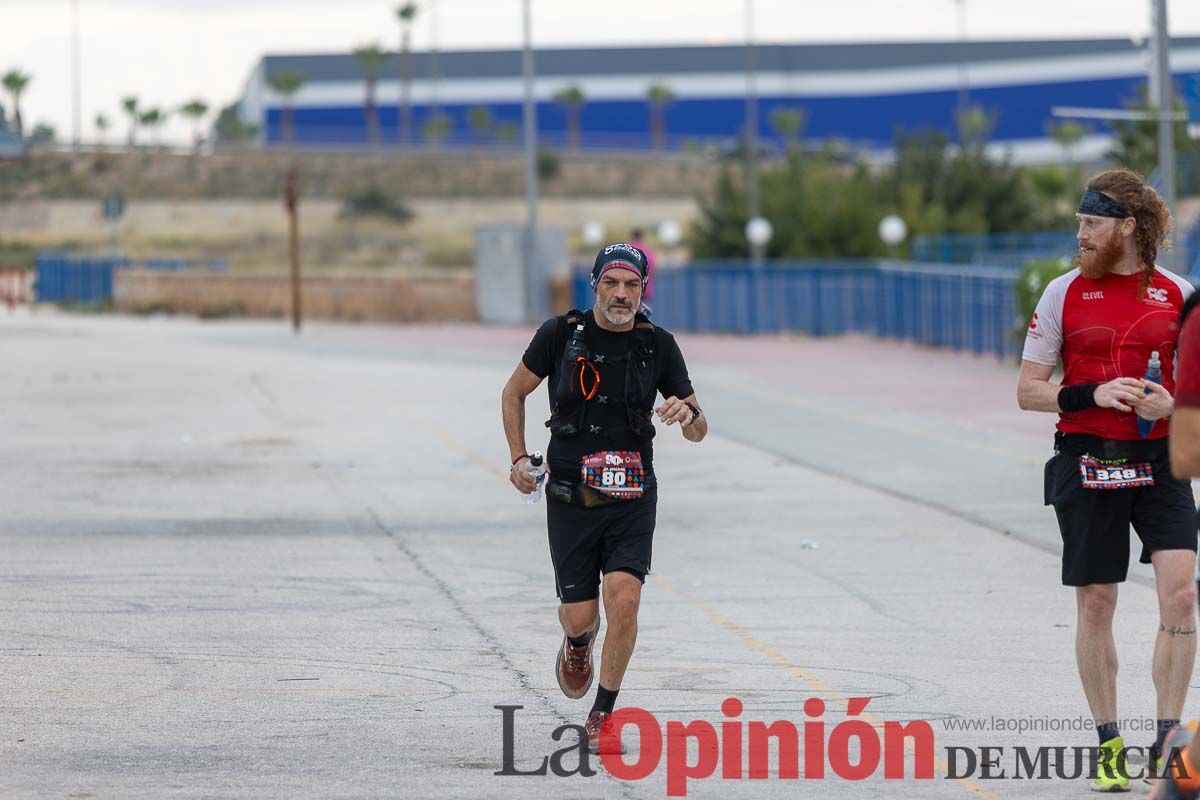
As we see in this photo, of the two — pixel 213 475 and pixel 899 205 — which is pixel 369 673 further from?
pixel 899 205

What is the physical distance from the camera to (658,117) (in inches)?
4668

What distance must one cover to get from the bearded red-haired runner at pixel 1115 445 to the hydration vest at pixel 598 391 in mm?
1327

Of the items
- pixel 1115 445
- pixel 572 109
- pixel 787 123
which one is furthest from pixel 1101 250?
pixel 572 109

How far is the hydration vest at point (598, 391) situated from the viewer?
7133mm

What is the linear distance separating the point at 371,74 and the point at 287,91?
18.9ft

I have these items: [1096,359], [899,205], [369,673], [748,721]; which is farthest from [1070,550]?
[899,205]

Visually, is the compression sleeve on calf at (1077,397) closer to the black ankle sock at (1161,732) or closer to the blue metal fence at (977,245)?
the black ankle sock at (1161,732)

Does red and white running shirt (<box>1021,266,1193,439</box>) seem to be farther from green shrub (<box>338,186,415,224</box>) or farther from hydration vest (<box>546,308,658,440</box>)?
green shrub (<box>338,186,415,224</box>)

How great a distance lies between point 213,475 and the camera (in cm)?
1650

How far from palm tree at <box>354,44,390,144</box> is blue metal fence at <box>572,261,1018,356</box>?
76.1 metres

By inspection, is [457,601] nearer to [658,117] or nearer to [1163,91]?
[1163,91]

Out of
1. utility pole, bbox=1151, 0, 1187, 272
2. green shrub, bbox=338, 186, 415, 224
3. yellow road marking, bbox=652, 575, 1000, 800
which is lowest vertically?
yellow road marking, bbox=652, 575, 1000, 800

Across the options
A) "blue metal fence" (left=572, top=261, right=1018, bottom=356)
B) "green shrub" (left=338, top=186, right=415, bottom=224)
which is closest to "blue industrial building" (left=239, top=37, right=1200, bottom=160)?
"green shrub" (left=338, top=186, right=415, bottom=224)

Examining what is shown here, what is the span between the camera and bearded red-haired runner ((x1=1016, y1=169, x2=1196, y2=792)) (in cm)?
653
